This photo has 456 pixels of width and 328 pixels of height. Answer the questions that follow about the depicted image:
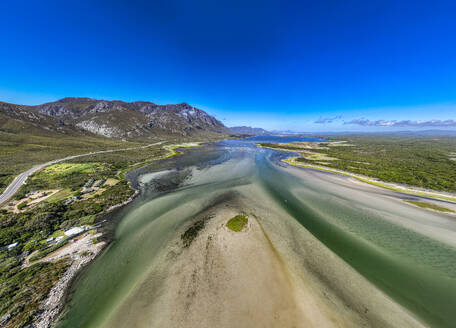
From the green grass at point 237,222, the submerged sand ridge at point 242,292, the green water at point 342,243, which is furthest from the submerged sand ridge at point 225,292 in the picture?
the green water at point 342,243

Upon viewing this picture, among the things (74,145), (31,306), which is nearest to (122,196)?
(31,306)

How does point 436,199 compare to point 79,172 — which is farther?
point 79,172

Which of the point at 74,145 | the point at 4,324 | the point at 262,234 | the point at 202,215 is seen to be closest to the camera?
the point at 4,324

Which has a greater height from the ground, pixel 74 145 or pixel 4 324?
pixel 74 145

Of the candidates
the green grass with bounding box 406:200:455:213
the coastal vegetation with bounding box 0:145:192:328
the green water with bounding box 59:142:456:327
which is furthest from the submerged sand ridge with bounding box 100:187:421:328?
the green grass with bounding box 406:200:455:213

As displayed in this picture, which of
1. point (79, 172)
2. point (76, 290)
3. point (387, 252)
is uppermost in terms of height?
point (79, 172)

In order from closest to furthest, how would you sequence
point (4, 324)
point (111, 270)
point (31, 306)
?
point (4, 324) < point (31, 306) < point (111, 270)

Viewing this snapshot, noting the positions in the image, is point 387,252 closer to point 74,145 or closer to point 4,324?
point 4,324
